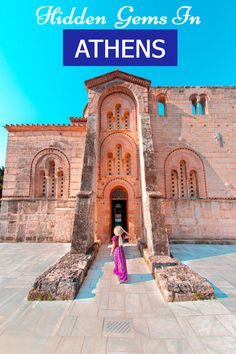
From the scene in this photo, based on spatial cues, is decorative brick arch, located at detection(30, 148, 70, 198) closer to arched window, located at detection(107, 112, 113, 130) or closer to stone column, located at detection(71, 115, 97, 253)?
stone column, located at detection(71, 115, 97, 253)

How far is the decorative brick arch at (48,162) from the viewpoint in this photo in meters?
11.1

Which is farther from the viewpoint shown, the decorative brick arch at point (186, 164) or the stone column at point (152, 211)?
the decorative brick arch at point (186, 164)

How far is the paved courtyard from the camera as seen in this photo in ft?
8.37

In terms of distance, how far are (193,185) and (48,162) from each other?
29.0ft

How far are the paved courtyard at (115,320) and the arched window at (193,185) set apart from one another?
5.96 m

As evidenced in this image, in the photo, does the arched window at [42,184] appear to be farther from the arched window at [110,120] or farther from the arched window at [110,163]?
the arched window at [110,120]

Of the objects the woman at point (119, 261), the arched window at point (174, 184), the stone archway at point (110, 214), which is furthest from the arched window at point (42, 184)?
the arched window at point (174, 184)

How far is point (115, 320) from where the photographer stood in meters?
3.19

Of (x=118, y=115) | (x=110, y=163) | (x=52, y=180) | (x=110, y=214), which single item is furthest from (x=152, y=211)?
(x=52, y=180)

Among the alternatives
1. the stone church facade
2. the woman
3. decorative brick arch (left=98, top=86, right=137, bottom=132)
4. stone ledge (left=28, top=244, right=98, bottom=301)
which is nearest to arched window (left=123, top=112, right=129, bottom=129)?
the stone church facade

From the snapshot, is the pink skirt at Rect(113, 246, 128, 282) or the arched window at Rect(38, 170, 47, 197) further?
the arched window at Rect(38, 170, 47, 197)

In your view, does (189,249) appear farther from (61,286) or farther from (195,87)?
(195,87)

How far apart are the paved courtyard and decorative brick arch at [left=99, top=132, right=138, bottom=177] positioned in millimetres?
6064

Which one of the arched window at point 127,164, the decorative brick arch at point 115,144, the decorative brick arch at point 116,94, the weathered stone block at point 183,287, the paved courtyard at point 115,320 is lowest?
the paved courtyard at point 115,320
